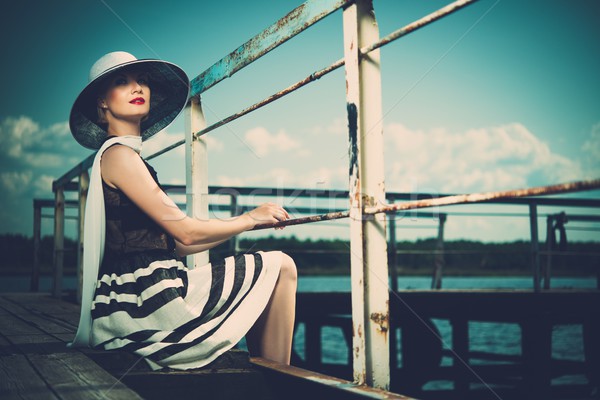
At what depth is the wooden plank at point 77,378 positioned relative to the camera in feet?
3.95

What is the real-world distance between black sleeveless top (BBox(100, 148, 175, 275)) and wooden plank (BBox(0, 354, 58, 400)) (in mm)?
377

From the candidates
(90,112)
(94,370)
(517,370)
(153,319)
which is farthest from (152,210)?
(517,370)

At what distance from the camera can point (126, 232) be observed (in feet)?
5.76

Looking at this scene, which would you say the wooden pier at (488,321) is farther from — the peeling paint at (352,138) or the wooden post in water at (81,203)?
the peeling paint at (352,138)

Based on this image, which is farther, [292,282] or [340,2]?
[292,282]

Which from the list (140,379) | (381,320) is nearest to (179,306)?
(140,379)

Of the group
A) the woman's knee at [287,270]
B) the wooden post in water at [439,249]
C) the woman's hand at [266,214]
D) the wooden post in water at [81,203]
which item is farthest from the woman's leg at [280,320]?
the wooden post in water at [439,249]

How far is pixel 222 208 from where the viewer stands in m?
5.50

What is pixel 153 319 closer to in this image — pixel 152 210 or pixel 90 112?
pixel 152 210

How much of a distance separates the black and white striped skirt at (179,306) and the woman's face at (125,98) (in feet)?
1.80

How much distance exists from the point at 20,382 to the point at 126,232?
0.57m

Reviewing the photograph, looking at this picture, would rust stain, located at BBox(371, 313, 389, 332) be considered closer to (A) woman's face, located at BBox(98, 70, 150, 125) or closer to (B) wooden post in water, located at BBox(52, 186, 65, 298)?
(A) woman's face, located at BBox(98, 70, 150, 125)

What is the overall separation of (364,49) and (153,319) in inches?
40.2

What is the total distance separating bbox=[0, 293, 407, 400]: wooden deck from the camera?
4.10ft
